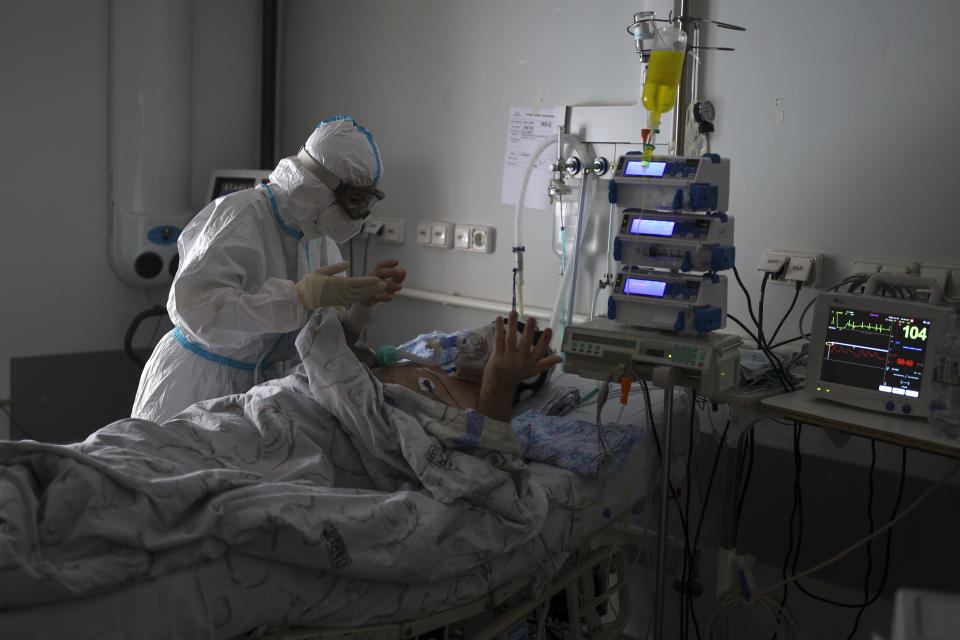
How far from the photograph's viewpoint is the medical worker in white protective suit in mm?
1837

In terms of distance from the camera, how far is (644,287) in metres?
1.89

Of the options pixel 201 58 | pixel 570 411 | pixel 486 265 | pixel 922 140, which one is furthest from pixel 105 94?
pixel 922 140

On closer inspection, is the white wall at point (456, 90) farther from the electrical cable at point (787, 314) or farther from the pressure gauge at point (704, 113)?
the electrical cable at point (787, 314)

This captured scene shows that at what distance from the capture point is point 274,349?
2096 mm

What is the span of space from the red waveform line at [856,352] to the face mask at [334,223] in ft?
4.06

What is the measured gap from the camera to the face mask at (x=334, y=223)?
2.12 metres

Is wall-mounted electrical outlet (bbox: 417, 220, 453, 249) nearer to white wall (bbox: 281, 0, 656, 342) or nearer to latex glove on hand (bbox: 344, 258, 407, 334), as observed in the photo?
white wall (bbox: 281, 0, 656, 342)

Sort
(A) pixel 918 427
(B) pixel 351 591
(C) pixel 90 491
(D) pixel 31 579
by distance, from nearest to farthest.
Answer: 1. (D) pixel 31 579
2. (C) pixel 90 491
3. (B) pixel 351 591
4. (A) pixel 918 427

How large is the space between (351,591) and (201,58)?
2.91m

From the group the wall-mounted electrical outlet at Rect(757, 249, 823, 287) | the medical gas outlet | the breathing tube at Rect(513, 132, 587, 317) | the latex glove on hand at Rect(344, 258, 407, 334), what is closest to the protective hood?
the latex glove on hand at Rect(344, 258, 407, 334)

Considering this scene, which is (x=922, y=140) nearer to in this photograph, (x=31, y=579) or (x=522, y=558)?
(x=522, y=558)

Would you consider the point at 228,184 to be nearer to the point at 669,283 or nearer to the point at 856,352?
the point at 669,283

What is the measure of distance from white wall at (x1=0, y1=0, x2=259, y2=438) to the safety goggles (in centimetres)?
154

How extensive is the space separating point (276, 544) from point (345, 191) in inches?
44.9
